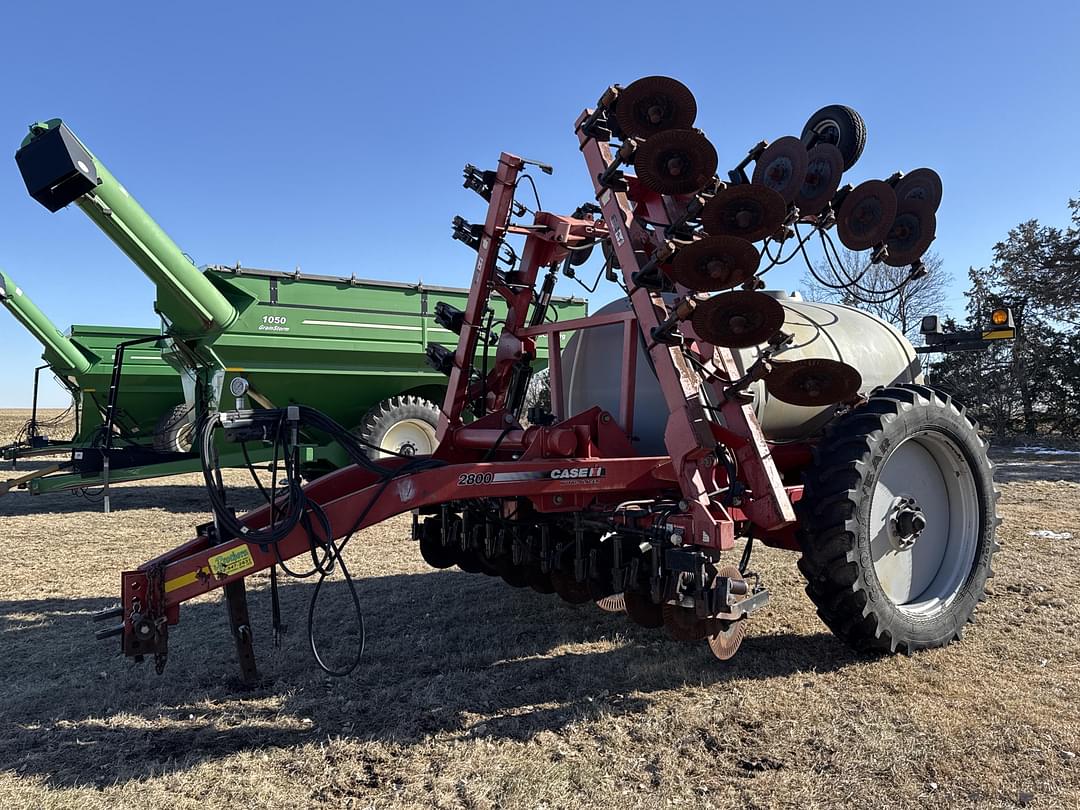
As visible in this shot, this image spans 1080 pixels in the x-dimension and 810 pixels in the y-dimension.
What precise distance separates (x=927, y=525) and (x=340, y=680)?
3.30 m

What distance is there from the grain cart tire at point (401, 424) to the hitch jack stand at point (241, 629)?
5947mm

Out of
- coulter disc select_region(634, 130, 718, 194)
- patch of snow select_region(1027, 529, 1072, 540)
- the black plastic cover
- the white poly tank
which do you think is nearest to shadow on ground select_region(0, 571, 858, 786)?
the white poly tank

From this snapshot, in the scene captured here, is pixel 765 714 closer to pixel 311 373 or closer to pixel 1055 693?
pixel 1055 693

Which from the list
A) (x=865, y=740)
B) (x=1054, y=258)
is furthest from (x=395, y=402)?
(x=1054, y=258)

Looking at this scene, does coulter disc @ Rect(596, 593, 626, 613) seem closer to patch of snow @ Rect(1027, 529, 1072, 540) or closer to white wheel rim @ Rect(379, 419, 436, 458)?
patch of snow @ Rect(1027, 529, 1072, 540)

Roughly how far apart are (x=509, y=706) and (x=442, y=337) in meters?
7.72

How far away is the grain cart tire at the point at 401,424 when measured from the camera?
9.69 meters

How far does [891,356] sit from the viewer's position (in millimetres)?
5176

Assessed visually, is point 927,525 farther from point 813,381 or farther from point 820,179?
point 820,179

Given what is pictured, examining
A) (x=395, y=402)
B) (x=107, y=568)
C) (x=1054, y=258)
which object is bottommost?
(x=107, y=568)

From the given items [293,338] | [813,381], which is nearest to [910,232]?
[813,381]

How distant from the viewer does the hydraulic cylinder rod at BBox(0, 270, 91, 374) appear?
37.7ft

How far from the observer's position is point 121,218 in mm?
7324

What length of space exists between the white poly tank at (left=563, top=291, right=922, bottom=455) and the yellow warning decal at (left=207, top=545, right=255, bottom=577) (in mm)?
2201
